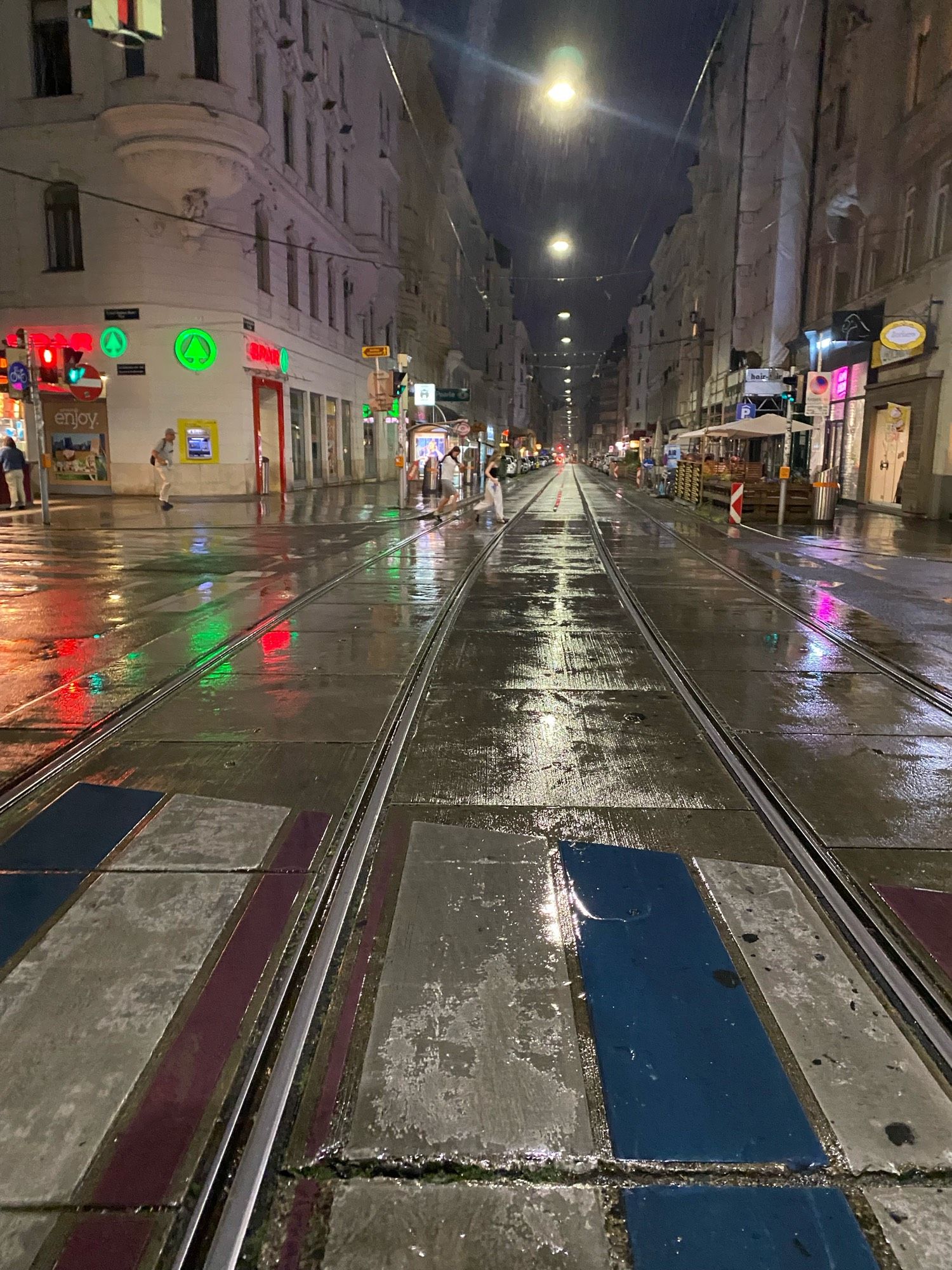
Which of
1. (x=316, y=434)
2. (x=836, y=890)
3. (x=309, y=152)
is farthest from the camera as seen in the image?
(x=316, y=434)

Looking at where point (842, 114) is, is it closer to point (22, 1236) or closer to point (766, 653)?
point (766, 653)

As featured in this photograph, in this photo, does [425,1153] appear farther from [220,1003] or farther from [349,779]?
[349,779]

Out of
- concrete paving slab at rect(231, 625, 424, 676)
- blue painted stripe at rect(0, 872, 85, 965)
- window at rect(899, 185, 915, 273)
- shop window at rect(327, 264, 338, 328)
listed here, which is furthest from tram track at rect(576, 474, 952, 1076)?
shop window at rect(327, 264, 338, 328)

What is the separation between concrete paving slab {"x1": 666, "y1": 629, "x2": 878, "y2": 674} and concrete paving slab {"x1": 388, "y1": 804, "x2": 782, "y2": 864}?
9.99ft

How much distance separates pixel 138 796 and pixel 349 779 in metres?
1.06

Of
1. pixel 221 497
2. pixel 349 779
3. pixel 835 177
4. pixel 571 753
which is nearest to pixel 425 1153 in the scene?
pixel 349 779

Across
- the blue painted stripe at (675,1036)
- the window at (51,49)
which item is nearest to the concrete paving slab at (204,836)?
the blue painted stripe at (675,1036)

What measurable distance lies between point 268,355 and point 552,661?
2604cm

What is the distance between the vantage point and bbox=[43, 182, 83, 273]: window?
90.9 ft

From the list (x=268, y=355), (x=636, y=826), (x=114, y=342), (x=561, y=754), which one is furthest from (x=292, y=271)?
(x=636, y=826)

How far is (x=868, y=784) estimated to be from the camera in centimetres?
488

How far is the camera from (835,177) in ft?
100

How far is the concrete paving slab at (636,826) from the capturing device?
4.04 metres

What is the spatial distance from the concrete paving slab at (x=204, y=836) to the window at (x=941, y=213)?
80.0ft
